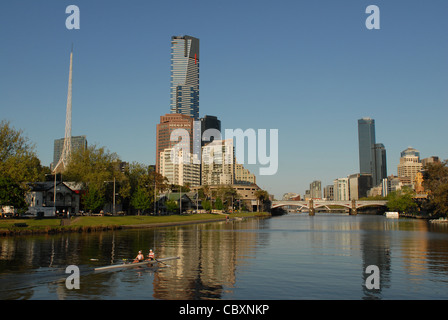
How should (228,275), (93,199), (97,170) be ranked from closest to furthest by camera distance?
(228,275) → (93,199) → (97,170)

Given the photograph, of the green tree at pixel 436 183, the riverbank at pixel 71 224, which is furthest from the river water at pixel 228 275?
the green tree at pixel 436 183

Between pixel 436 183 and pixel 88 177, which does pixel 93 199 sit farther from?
pixel 436 183

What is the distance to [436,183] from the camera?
17662 cm

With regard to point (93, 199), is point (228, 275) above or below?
below

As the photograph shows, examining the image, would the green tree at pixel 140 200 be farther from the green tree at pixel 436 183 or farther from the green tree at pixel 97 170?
the green tree at pixel 436 183

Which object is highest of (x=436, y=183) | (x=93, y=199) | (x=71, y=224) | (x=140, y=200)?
(x=436, y=183)

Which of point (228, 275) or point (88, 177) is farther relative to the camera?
point (88, 177)

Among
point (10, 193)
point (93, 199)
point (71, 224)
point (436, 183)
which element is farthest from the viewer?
point (436, 183)

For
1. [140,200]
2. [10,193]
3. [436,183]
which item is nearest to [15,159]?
[10,193]

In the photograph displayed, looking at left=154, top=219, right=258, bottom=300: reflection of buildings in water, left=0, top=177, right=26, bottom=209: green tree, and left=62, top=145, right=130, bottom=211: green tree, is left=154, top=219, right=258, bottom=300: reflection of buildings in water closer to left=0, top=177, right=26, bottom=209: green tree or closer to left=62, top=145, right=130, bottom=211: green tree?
left=0, top=177, right=26, bottom=209: green tree

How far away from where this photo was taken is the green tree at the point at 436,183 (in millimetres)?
155125

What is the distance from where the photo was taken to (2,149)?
3686 inches
